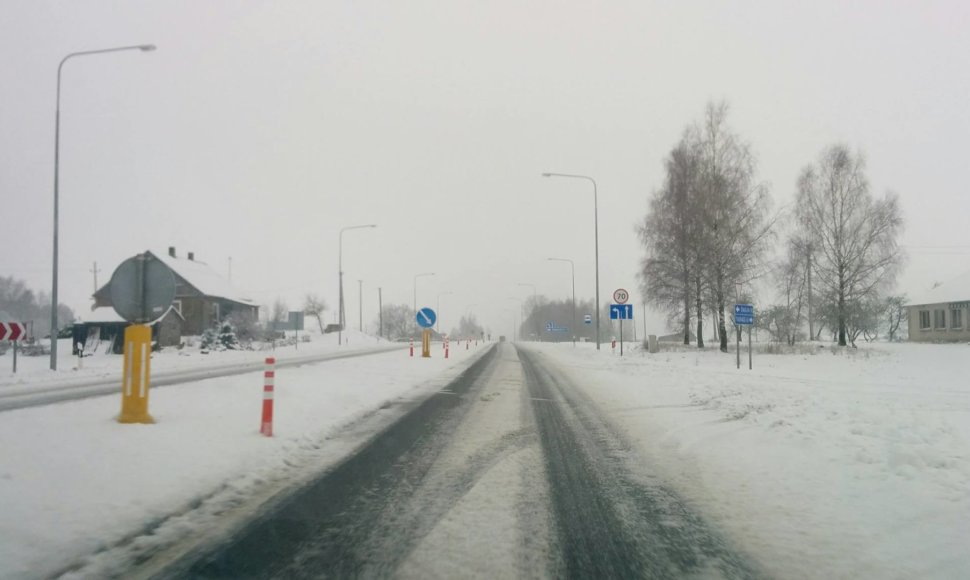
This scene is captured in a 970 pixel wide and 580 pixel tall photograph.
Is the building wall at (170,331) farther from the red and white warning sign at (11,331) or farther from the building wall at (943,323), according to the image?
the building wall at (943,323)

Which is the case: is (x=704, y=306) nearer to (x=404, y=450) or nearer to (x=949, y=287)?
(x=949, y=287)

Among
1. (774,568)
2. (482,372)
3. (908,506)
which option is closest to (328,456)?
(774,568)

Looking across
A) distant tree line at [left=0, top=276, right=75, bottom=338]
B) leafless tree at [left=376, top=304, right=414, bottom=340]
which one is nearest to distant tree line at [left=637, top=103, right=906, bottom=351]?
distant tree line at [left=0, top=276, right=75, bottom=338]

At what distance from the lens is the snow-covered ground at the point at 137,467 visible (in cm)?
398

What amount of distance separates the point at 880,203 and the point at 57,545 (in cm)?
3988

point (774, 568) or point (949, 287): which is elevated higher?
point (949, 287)

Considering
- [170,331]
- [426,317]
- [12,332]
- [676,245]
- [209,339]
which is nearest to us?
[12,332]

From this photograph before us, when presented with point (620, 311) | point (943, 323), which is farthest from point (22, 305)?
point (943, 323)

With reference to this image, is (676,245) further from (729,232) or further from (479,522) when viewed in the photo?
(479,522)

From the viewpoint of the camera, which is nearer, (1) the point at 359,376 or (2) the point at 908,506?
(2) the point at 908,506

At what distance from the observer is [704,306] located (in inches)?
1337

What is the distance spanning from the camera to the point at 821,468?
20.6 feet

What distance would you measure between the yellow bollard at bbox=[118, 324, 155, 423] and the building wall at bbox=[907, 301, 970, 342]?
49.6 meters

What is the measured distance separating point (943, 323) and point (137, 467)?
54.3 meters
